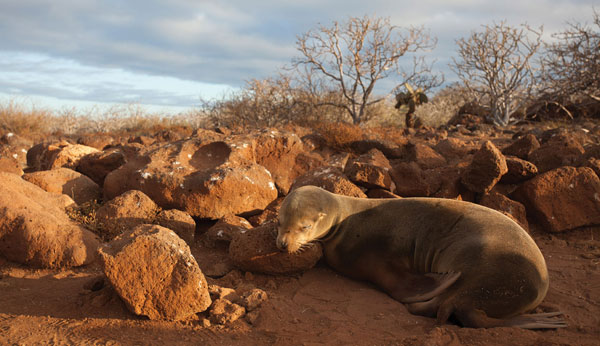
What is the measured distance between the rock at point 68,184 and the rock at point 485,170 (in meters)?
5.93

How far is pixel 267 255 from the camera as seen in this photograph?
207 inches

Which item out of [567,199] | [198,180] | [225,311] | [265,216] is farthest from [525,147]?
[225,311]

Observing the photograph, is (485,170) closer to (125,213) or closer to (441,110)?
(125,213)

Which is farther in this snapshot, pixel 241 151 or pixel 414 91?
pixel 414 91

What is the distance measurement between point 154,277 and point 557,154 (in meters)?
7.11

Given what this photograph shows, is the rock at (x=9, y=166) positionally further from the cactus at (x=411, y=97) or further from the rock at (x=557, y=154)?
the cactus at (x=411, y=97)

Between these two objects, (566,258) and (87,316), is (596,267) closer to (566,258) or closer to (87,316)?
(566,258)

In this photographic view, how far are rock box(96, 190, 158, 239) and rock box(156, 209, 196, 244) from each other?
17 cm

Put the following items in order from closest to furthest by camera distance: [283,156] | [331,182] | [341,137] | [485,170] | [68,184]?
[331,182] → [485,170] → [68,184] → [283,156] → [341,137]

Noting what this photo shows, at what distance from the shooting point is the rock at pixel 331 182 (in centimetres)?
670

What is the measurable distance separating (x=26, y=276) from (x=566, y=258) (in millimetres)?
6749

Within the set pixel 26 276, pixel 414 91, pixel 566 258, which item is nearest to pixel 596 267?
pixel 566 258

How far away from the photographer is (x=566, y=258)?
6.41 meters

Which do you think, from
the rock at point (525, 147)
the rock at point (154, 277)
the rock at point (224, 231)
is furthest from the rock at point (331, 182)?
the rock at point (525, 147)
